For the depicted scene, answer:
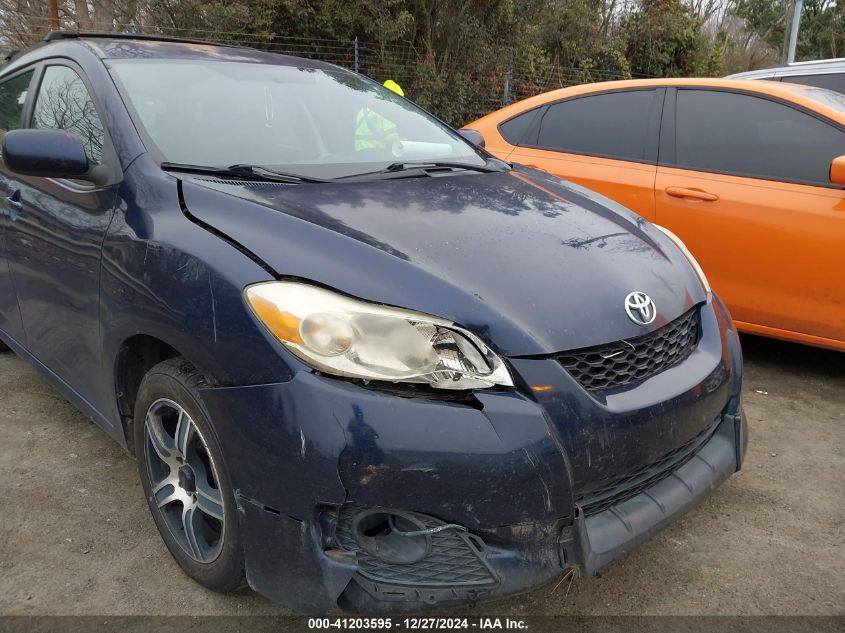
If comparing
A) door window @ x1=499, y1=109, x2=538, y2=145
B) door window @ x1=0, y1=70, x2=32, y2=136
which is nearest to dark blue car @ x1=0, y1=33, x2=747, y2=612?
door window @ x1=0, y1=70, x2=32, y2=136

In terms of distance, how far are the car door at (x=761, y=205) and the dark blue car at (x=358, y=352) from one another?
1245 millimetres

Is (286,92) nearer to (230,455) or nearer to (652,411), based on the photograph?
(230,455)

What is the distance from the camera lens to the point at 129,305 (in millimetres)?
2008

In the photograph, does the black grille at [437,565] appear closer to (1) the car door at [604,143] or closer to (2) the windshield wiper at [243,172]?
(2) the windshield wiper at [243,172]

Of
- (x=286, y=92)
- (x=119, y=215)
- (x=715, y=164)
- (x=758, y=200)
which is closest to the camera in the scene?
(x=119, y=215)

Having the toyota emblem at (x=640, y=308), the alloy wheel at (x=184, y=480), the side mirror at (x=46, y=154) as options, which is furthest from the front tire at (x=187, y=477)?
the toyota emblem at (x=640, y=308)

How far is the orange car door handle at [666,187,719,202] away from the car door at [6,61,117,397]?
2804 millimetres

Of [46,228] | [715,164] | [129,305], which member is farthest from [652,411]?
[715,164]

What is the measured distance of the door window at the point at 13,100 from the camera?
307cm

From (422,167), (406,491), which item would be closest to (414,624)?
(406,491)

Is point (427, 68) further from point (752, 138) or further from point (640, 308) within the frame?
point (640, 308)

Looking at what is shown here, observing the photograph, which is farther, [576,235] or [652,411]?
[576,235]

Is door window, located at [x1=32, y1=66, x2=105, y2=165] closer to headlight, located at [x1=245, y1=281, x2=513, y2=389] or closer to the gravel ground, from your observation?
headlight, located at [x1=245, y1=281, x2=513, y2=389]

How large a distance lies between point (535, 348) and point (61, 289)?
5.50 feet
